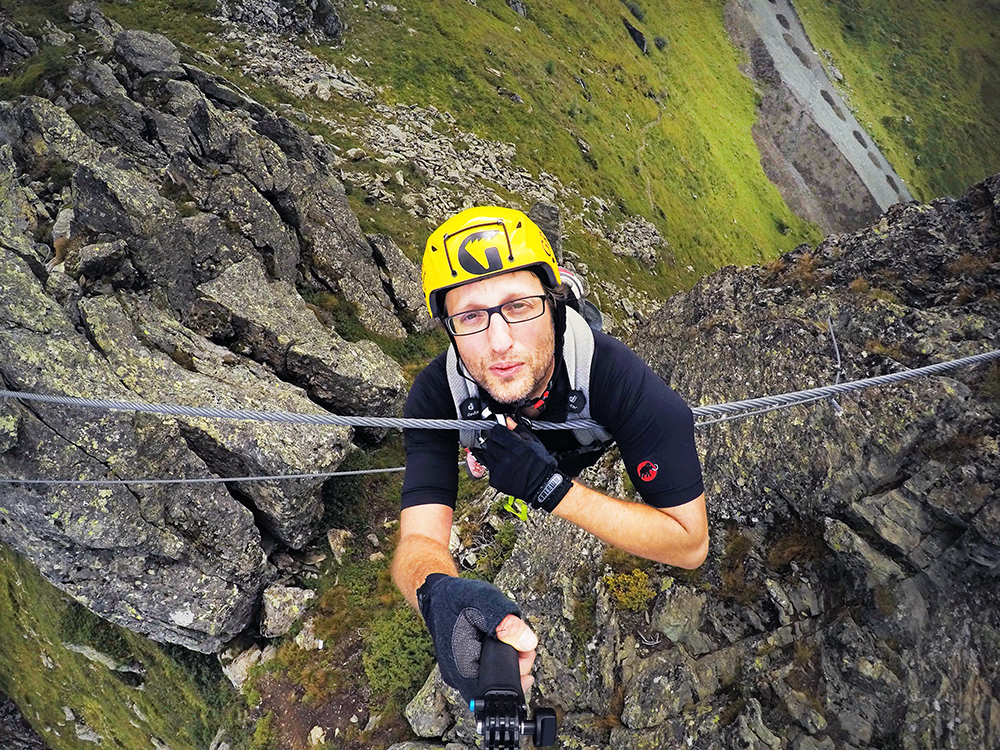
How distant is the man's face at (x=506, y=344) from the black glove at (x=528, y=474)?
0.44 m

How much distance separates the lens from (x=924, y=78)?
77750 millimetres

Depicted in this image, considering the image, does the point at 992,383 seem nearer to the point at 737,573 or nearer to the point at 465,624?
the point at 737,573

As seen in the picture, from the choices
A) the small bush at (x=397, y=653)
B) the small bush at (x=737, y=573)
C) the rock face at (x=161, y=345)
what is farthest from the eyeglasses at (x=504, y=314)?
the rock face at (x=161, y=345)

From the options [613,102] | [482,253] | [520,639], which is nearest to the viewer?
[520,639]

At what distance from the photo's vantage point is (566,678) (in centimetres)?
1049

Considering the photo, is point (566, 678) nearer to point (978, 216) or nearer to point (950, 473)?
point (950, 473)

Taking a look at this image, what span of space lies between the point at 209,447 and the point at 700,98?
80968mm

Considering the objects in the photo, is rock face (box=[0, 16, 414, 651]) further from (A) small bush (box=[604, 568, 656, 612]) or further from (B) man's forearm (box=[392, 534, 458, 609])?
(B) man's forearm (box=[392, 534, 458, 609])

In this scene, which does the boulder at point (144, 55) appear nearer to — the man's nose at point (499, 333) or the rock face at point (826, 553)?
the rock face at point (826, 553)

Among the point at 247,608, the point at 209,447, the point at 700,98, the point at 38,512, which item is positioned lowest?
the point at 247,608

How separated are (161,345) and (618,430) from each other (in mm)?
15616

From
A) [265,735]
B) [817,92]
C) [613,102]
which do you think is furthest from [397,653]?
[817,92]

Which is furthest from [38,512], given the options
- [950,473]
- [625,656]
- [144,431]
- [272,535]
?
[950,473]

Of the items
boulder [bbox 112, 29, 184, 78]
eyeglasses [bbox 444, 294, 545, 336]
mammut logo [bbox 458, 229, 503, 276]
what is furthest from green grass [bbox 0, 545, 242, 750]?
boulder [bbox 112, 29, 184, 78]
